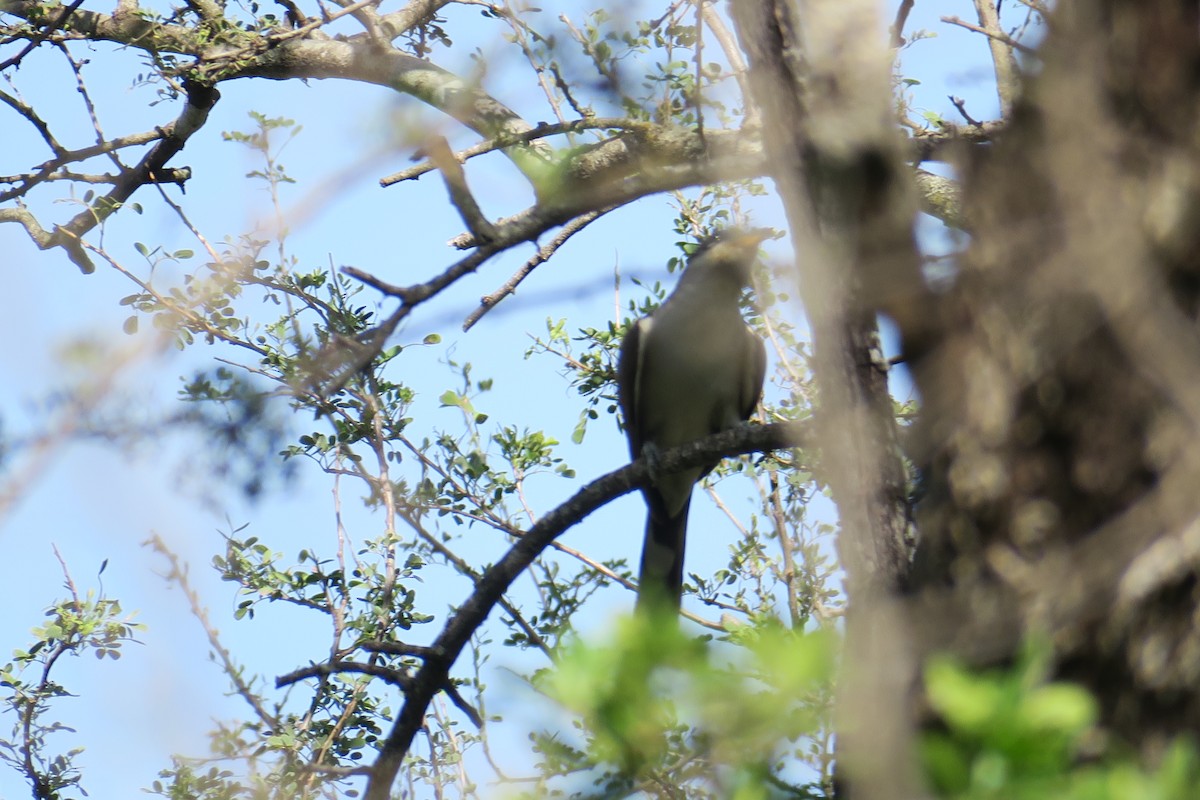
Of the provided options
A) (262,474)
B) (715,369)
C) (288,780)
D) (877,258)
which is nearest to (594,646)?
(877,258)

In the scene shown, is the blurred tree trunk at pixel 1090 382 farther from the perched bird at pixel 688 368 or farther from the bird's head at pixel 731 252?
the perched bird at pixel 688 368

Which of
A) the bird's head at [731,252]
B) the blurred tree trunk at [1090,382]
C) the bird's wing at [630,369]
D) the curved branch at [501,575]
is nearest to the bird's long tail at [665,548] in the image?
the bird's wing at [630,369]

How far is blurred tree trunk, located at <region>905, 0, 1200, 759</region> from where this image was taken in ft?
5.80

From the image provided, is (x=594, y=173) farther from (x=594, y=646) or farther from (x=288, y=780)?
(x=594, y=646)

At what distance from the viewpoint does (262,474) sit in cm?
315

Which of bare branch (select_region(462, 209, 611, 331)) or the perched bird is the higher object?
the perched bird

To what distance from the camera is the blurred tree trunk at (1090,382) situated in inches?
69.6

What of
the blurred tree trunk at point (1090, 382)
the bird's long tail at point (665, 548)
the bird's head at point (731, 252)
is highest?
the bird's head at point (731, 252)

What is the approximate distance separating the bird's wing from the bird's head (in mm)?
468

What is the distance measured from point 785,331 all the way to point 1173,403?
6.97ft

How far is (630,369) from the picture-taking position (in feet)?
20.4

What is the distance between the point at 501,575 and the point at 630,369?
264 cm

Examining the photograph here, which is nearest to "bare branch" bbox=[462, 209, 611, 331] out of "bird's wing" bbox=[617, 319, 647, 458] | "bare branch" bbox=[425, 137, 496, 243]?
"bare branch" bbox=[425, 137, 496, 243]

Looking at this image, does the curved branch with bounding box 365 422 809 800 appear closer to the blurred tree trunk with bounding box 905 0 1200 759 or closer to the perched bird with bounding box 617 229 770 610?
the blurred tree trunk with bounding box 905 0 1200 759
